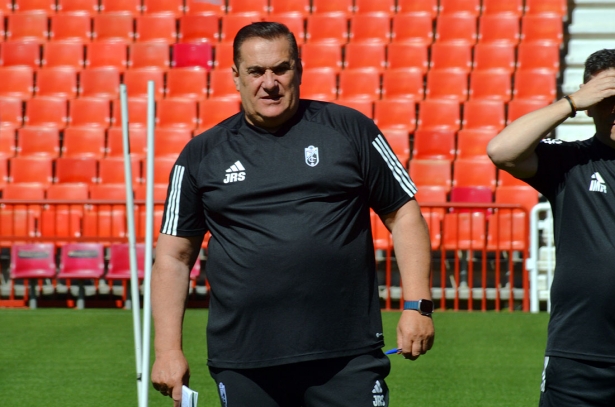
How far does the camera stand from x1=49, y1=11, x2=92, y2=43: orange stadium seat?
15047 mm

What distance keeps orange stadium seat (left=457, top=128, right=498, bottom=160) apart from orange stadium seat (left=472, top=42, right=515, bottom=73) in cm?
161

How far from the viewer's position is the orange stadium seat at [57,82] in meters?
14.4

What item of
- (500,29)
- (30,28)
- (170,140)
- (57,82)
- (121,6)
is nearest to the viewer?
(170,140)

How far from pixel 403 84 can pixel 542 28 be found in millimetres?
2419

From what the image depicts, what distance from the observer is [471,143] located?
1302 centimetres

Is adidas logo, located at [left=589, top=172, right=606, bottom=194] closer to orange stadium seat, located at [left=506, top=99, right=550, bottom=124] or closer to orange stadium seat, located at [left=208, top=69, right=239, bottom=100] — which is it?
orange stadium seat, located at [left=506, top=99, right=550, bottom=124]

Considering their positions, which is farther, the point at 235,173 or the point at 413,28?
the point at 413,28

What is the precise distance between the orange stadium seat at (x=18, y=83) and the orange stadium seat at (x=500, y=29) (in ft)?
22.6

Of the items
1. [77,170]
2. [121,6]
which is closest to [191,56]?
[121,6]

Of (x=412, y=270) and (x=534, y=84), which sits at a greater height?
(x=534, y=84)

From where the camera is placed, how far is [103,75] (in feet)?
47.1

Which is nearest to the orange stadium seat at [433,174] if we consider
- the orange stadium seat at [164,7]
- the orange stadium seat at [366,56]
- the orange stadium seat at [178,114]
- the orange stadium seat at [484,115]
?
the orange stadium seat at [484,115]

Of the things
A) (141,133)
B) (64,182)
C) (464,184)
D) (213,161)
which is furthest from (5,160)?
(213,161)

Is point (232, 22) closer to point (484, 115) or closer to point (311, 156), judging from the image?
point (484, 115)
